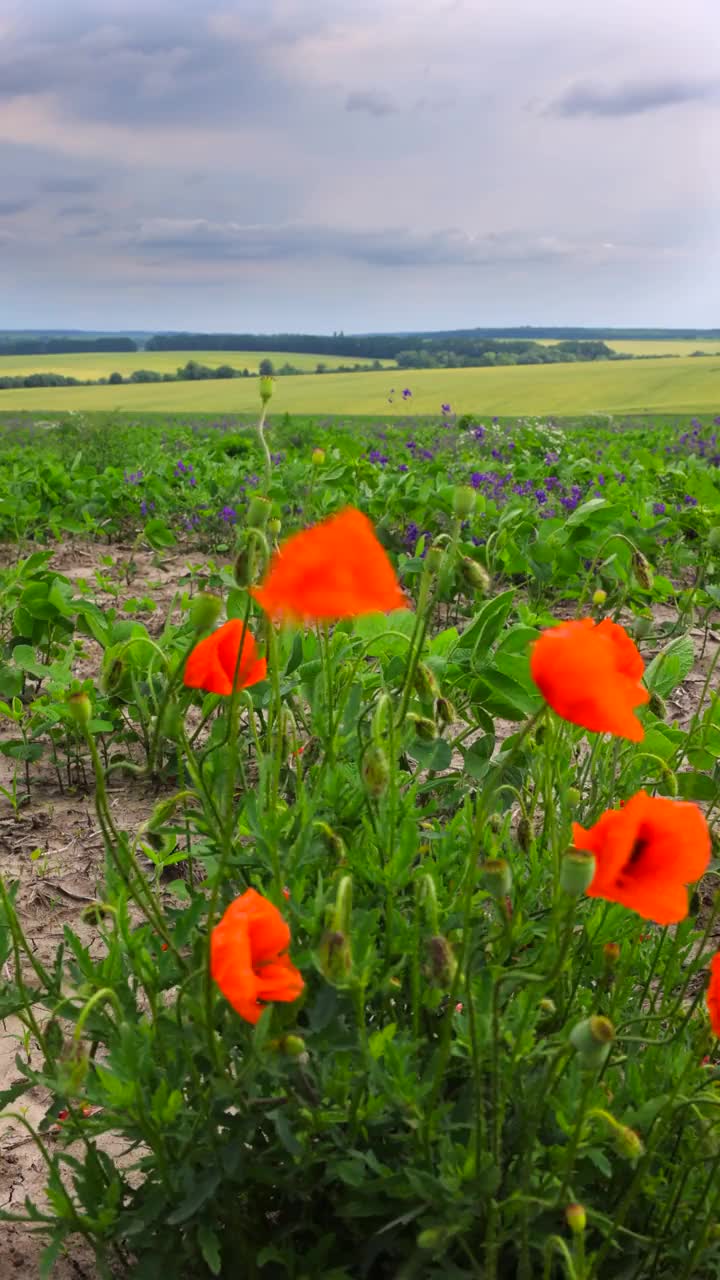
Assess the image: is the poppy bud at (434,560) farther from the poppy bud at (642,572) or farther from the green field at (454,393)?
the green field at (454,393)

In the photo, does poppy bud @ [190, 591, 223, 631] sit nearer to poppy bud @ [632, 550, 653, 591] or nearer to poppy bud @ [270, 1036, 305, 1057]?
poppy bud @ [270, 1036, 305, 1057]

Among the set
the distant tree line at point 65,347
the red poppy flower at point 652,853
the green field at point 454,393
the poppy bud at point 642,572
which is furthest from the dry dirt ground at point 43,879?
the distant tree line at point 65,347

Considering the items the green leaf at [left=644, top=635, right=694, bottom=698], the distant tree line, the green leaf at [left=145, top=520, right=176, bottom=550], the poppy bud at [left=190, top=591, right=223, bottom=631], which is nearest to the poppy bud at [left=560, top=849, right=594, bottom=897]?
the poppy bud at [left=190, top=591, right=223, bottom=631]

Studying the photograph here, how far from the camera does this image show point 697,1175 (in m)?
1.28

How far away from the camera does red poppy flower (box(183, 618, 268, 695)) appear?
49.1 inches

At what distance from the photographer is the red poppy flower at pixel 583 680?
1.01 m

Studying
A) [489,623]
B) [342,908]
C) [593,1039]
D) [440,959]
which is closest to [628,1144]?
Result: [593,1039]

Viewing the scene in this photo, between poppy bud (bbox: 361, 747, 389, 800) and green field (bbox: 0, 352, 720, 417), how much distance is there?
79.4 feet

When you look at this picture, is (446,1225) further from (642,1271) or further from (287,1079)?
(642,1271)

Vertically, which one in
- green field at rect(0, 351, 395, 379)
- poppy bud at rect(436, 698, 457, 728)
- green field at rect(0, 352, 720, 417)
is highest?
green field at rect(0, 351, 395, 379)

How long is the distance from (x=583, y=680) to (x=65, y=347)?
6554 cm

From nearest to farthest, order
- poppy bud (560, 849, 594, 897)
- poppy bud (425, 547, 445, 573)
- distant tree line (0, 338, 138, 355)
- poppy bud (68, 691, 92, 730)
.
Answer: poppy bud (560, 849, 594, 897) < poppy bud (68, 691, 92, 730) < poppy bud (425, 547, 445, 573) < distant tree line (0, 338, 138, 355)

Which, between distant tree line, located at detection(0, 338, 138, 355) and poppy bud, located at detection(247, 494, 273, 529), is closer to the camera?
poppy bud, located at detection(247, 494, 273, 529)

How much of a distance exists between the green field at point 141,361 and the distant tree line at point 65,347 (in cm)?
151
